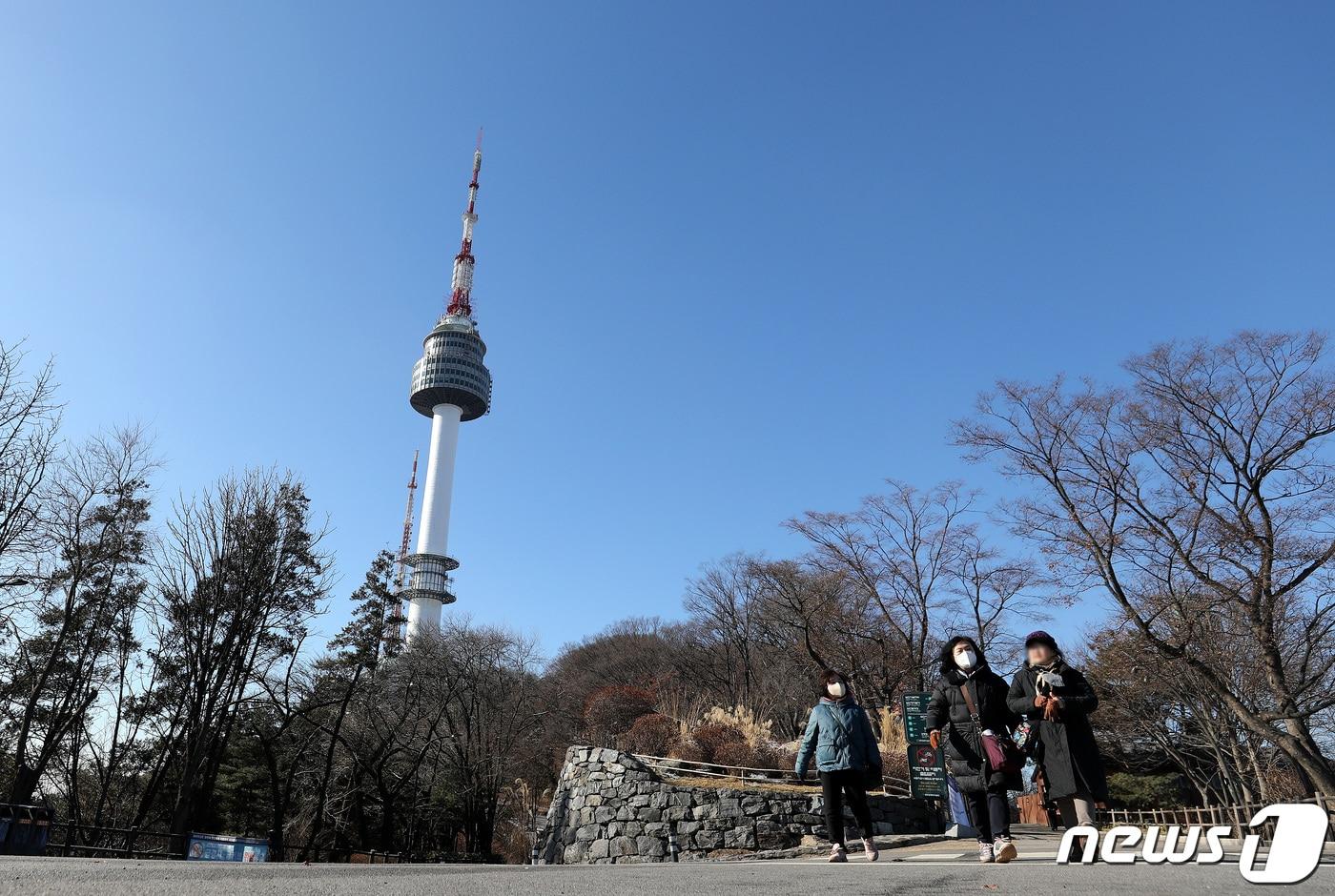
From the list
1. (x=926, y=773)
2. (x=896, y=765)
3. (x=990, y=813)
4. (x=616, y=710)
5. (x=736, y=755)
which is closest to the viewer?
(x=990, y=813)

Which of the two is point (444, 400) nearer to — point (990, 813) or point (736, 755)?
point (736, 755)

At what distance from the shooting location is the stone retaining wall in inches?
664

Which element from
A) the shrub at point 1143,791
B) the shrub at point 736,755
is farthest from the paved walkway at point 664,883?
the shrub at point 1143,791

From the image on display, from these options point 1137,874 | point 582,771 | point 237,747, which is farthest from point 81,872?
point 237,747

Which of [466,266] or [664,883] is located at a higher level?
[466,266]

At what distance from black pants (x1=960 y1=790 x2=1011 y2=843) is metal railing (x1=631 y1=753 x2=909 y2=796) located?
12.2 meters

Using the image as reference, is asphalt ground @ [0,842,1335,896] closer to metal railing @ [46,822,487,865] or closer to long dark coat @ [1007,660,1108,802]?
long dark coat @ [1007,660,1108,802]

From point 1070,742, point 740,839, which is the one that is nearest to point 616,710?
point 740,839

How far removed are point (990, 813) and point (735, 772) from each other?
537 inches

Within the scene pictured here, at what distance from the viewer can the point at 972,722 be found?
244 inches

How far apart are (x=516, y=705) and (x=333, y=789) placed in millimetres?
8223

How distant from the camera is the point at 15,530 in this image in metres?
15.5

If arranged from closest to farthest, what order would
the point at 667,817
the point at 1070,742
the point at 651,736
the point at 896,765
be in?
the point at 1070,742
the point at 667,817
the point at 896,765
the point at 651,736

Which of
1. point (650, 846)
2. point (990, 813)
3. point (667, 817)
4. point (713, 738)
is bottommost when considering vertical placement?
point (650, 846)
